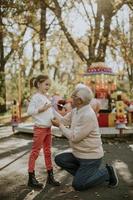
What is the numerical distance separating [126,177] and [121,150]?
3.28 m

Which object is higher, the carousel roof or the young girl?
the carousel roof

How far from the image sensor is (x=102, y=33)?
69.2 feet

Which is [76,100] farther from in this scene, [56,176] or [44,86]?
[56,176]

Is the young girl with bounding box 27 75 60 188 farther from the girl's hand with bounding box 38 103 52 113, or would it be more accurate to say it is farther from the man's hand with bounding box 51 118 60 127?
the man's hand with bounding box 51 118 60 127

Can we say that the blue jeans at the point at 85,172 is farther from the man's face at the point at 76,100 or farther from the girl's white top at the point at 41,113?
the man's face at the point at 76,100

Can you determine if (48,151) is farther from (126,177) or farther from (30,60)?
(30,60)

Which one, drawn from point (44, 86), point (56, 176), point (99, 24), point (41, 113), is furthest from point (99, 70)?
point (41, 113)

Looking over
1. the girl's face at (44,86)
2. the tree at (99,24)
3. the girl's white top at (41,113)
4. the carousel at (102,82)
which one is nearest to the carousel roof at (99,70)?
the carousel at (102,82)

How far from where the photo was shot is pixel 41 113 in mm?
6957

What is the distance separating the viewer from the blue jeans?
21.5 feet

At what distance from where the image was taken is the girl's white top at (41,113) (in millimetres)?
6906

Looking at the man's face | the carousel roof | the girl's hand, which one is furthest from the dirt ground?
the carousel roof

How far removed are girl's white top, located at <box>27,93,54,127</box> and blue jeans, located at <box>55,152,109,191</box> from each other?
0.58 meters

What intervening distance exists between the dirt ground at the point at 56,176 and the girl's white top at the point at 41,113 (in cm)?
89
